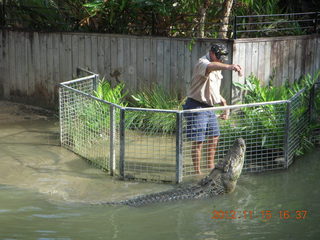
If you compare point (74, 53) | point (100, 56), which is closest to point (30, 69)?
point (74, 53)

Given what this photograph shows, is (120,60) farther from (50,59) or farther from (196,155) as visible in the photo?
(196,155)

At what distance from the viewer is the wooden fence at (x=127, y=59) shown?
9.69m

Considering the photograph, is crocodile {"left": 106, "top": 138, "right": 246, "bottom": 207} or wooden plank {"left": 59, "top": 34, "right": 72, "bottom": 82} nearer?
crocodile {"left": 106, "top": 138, "right": 246, "bottom": 207}

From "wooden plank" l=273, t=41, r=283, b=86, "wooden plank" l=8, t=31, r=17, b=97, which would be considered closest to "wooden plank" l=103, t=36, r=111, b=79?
"wooden plank" l=8, t=31, r=17, b=97

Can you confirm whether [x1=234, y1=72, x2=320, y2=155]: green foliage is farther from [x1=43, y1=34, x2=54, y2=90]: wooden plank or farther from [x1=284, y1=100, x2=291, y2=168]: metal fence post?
[x1=43, y1=34, x2=54, y2=90]: wooden plank

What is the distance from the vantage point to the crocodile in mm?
6844

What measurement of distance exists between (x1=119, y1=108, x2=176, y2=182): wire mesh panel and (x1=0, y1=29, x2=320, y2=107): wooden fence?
1.02 metres

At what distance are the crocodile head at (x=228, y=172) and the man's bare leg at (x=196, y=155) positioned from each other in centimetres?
40

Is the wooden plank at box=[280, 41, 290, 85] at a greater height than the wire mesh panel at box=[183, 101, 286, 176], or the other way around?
the wooden plank at box=[280, 41, 290, 85]

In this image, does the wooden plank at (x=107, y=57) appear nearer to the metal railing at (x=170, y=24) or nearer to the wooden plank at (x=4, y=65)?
the metal railing at (x=170, y=24)

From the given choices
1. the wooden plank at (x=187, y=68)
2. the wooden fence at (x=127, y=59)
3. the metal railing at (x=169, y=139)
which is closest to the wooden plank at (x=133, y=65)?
the wooden fence at (x=127, y=59)
